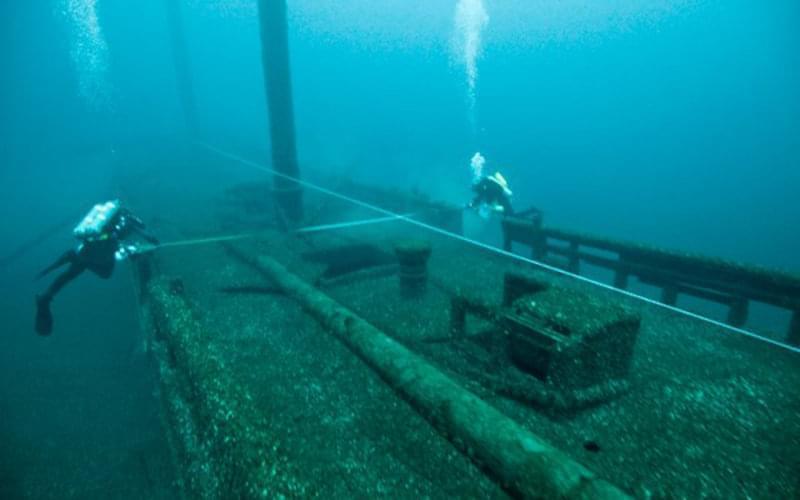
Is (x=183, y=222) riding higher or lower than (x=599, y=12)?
lower

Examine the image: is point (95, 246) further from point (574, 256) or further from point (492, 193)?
point (574, 256)

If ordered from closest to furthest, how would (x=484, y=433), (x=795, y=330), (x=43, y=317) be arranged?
1. (x=484, y=433)
2. (x=795, y=330)
3. (x=43, y=317)

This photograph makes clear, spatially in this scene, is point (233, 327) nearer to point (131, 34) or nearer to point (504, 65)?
point (131, 34)

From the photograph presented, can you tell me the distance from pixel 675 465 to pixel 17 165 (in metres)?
61.9

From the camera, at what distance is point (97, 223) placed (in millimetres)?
6629

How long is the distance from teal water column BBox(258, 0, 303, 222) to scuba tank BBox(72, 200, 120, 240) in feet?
12.0

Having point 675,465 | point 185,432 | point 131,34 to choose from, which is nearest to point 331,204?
point 185,432

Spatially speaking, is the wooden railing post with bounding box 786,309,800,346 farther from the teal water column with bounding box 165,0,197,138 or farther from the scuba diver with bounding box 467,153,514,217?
the teal water column with bounding box 165,0,197,138

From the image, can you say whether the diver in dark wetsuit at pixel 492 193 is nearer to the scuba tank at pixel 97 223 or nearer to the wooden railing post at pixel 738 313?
the wooden railing post at pixel 738 313

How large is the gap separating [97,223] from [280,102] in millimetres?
4974

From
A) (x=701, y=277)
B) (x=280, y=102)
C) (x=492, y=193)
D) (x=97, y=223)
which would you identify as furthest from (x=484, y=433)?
(x=280, y=102)

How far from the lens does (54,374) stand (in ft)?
26.5

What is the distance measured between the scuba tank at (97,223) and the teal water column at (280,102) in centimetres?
367

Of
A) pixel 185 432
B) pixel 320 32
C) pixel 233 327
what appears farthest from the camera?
pixel 320 32
